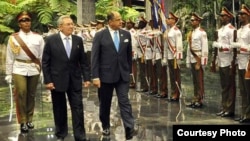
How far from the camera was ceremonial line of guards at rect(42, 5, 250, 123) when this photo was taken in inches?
379

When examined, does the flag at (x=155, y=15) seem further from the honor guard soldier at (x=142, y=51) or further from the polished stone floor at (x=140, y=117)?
the polished stone floor at (x=140, y=117)

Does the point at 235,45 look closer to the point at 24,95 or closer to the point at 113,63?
the point at 113,63

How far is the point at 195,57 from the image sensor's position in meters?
11.4

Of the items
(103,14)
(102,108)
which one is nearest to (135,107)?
(102,108)

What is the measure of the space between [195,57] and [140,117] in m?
2.00

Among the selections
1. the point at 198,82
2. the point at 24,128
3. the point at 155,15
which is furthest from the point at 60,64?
the point at 155,15

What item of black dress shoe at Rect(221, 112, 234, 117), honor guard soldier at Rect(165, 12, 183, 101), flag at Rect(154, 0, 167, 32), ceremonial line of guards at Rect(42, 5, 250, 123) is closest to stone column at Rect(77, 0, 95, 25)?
ceremonial line of guards at Rect(42, 5, 250, 123)

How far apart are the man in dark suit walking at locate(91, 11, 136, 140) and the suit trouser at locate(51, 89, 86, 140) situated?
0.45m

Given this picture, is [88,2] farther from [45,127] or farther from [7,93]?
[45,127]

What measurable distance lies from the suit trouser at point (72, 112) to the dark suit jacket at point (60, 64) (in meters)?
0.14

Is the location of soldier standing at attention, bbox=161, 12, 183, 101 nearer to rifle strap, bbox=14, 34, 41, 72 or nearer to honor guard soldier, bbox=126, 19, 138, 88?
honor guard soldier, bbox=126, 19, 138, 88

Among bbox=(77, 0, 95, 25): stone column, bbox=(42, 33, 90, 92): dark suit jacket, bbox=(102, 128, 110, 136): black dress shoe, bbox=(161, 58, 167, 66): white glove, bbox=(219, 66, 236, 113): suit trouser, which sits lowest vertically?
bbox=(102, 128, 110, 136): black dress shoe

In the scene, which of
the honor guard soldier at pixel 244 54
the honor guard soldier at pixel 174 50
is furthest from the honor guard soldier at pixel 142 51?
the honor guard soldier at pixel 244 54

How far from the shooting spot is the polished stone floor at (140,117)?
28.4ft
